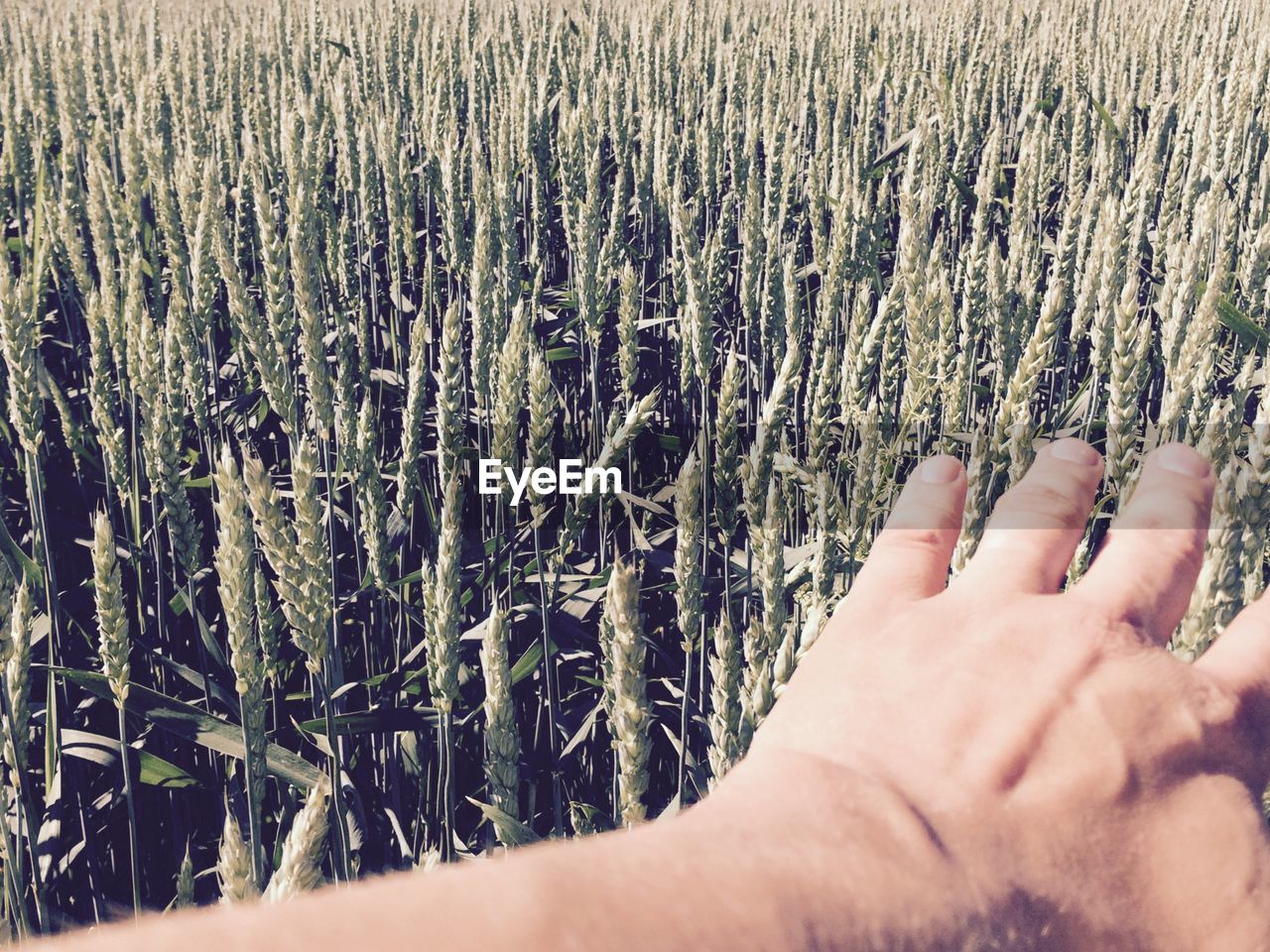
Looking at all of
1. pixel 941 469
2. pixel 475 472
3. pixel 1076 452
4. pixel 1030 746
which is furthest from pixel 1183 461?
pixel 475 472

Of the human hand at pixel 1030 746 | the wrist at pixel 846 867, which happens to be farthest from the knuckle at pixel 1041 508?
the wrist at pixel 846 867

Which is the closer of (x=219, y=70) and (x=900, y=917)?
(x=900, y=917)

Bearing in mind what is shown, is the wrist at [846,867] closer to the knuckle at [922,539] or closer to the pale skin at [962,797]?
the pale skin at [962,797]

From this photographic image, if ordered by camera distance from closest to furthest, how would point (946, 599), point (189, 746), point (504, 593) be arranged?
1. point (946, 599)
2. point (189, 746)
3. point (504, 593)

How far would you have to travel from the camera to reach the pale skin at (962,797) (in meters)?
0.38

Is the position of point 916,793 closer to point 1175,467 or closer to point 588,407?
point 1175,467

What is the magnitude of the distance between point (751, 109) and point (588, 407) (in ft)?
4.66

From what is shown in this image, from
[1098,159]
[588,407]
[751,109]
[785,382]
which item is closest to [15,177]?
[588,407]

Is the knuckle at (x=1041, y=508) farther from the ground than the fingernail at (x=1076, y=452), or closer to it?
closer to it

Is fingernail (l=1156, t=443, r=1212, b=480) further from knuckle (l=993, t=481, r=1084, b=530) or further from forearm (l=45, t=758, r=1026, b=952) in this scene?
forearm (l=45, t=758, r=1026, b=952)

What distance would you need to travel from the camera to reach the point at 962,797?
0.60 meters

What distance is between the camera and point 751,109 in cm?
312

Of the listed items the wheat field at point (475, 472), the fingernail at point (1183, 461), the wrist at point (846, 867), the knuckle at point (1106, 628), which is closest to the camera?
the wrist at point (846, 867)

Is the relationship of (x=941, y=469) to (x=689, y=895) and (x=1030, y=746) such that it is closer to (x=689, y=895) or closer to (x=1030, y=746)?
(x=1030, y=746)
